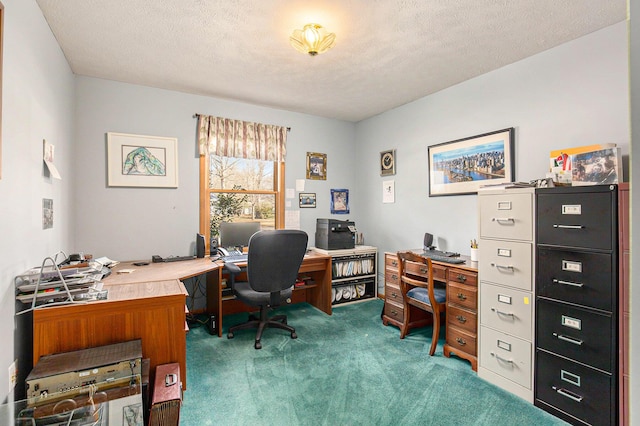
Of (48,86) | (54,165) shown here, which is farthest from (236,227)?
(48,86)

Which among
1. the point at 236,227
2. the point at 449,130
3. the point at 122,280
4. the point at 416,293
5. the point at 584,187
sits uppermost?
the point at 449,130

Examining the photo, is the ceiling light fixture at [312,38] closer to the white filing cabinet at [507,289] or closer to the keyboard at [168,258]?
the white filing cabinet at [507,289]

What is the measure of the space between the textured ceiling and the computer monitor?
155cm

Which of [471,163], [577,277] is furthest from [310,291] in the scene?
[577,277]

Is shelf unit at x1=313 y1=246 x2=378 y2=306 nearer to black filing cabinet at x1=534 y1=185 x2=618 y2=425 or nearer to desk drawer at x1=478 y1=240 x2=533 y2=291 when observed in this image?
desk drawer at x1=478 y1=240 x2=533 y2=291

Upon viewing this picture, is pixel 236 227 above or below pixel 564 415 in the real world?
above

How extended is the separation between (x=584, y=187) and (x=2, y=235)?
3168 millimetres

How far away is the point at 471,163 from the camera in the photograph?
125 inches

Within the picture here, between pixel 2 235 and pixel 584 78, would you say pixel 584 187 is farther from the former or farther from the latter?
pixel 2 235

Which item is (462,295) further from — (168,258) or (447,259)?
(168,258)

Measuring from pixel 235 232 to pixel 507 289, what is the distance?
278 centimetres

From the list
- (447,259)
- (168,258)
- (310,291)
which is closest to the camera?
(447,259)

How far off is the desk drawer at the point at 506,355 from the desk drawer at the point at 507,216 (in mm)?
724

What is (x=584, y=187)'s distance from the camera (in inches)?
72.1
